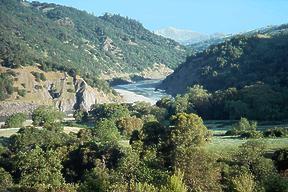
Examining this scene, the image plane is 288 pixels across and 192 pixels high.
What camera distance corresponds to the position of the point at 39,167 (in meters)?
65.3

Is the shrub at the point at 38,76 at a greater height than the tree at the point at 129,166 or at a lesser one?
greater

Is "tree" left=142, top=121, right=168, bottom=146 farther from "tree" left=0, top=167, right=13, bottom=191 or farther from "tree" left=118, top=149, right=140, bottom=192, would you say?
"tree" left=0, top=167, right=13, bottom=191

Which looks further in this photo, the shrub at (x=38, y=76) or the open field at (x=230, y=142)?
the shrub at (x=38, y=76)

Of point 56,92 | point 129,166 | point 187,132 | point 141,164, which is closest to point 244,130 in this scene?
point 187,132

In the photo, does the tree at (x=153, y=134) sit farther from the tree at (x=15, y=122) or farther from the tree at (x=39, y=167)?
the tree at (x=15, y=122)

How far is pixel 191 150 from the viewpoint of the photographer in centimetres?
5578

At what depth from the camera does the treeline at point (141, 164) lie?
48250 millimetres

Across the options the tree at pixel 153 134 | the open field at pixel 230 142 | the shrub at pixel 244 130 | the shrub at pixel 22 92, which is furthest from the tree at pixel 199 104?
the shrub at pixel 22 92

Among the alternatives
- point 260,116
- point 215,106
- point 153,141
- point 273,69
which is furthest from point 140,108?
point 153,141

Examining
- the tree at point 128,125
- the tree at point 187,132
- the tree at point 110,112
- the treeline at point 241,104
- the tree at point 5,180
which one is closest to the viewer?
the tree at point 5,180

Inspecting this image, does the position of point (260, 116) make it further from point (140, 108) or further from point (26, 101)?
point (26, 101)

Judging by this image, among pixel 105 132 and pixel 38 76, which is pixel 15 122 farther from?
pixel 38 76

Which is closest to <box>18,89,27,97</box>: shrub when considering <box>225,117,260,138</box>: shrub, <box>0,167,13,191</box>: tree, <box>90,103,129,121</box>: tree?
<box>90,103,129,121</box>: tree

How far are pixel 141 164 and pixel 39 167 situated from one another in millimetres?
13703
